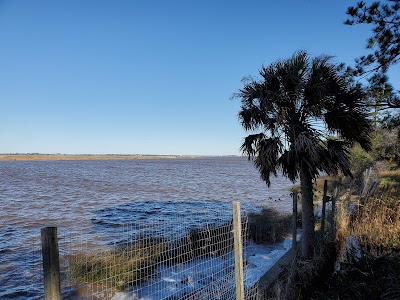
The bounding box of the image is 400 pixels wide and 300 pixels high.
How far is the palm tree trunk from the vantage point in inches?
286

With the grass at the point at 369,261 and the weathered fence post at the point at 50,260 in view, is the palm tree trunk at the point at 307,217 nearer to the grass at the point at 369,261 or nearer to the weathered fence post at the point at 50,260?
the grass at the point at 369,261

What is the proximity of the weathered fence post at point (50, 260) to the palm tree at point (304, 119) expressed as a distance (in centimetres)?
547

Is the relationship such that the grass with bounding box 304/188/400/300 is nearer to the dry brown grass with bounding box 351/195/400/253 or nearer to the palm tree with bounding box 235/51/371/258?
the dry brown grass with bounding box 351/195/400/253

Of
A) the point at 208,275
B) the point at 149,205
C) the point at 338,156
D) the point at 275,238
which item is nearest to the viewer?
the point at 338,156

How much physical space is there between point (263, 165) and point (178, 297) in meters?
3.47

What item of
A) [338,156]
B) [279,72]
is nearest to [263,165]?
[338,156]

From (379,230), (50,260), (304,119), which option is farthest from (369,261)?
(50,260)

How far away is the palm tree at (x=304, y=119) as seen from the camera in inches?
273

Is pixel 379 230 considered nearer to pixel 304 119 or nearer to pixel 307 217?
pixel 307 217

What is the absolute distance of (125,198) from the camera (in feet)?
68.6

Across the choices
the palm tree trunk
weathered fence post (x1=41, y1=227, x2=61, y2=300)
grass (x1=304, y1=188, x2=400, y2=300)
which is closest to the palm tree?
the palm tree trunk

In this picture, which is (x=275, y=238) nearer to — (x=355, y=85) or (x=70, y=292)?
(x=355, y=85)

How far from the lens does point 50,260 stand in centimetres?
239

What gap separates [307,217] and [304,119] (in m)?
2.35
